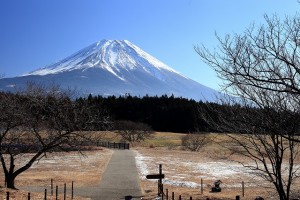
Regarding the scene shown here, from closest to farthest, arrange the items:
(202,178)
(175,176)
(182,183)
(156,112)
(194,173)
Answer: (182,183)
(202,178)
(175,176)
(194,173)
(156,112)

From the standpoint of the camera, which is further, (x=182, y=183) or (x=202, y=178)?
(x=202, y=178)

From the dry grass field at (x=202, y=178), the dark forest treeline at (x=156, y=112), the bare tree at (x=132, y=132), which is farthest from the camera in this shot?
the dark forest treeline at (x=156, y=112)

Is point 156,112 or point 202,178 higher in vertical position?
point 156,112

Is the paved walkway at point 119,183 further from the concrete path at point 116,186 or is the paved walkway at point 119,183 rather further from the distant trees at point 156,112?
the distant trees at point 156,112

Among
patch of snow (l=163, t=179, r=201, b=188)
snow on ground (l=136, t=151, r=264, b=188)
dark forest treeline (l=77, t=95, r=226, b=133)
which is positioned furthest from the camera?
dark forest treeline (l=77, t=95, r=226, b=133)

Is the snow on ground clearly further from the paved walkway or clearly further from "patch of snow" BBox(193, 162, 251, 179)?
the paved walkway

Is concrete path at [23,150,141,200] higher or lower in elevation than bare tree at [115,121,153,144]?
lower

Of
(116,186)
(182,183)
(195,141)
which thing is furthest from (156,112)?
(116,186)

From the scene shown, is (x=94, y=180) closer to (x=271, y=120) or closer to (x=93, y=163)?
(x=93, y=163)

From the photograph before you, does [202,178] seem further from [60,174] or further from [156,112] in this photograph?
[156,112]

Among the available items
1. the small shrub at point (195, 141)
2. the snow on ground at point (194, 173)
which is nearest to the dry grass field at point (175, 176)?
the snow on ground at point (194, 173)

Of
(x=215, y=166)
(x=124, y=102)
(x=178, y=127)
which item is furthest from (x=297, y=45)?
(x=124, y=102)

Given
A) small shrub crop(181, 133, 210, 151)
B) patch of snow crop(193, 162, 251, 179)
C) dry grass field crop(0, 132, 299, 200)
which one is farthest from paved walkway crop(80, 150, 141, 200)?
small shrub crop(181, 133, 210, 151)

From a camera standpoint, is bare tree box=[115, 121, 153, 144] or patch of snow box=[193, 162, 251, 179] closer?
patch of snow box=[193, 162, 251, 179]
